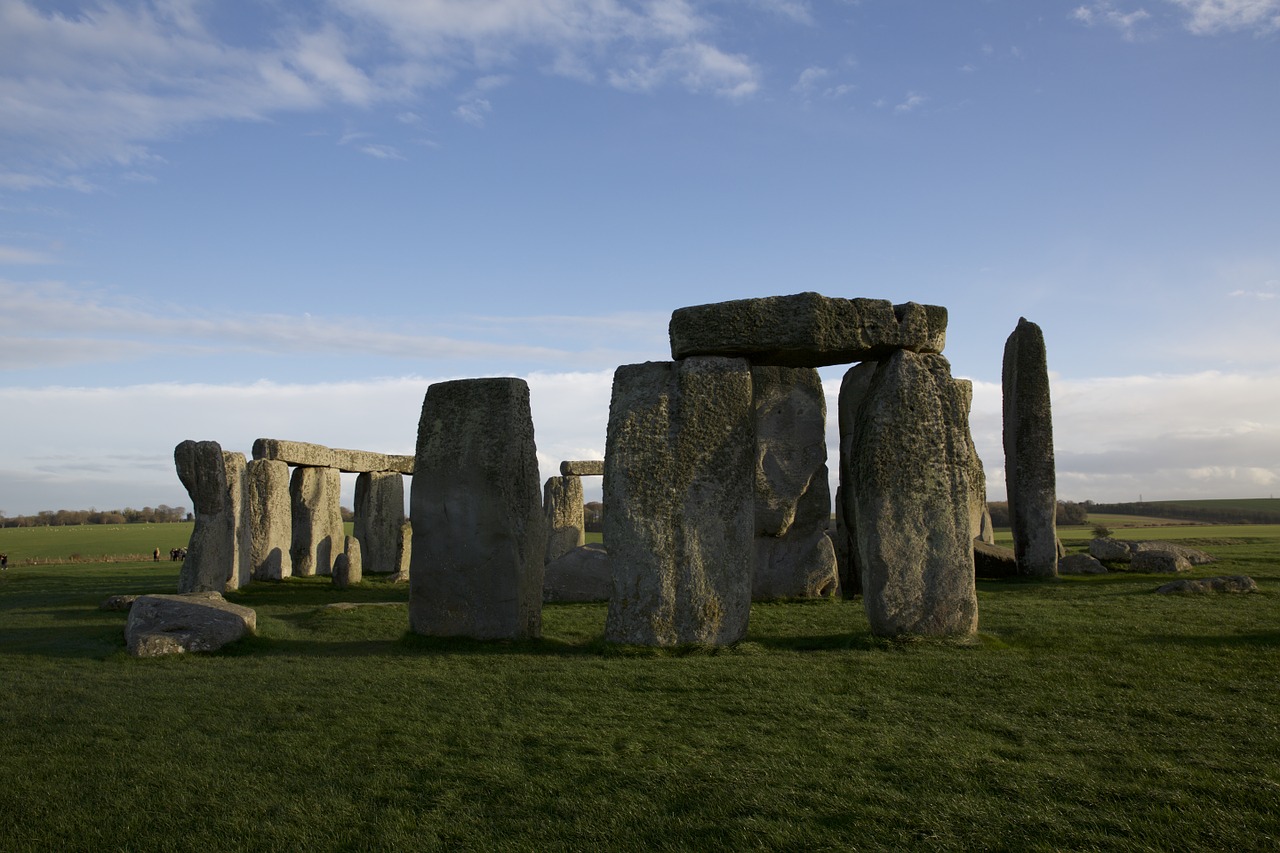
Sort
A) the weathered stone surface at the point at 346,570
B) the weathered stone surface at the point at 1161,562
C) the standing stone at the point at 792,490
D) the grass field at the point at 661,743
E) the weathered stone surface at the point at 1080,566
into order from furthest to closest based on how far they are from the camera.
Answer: the weathered stone surface at the point at 346,570, the weathered stone surface at the point at 1080,566, the weathered stone surface at the point at 1161,562, the standing stone at the point at 792,490, the grass field at the point at 661,743

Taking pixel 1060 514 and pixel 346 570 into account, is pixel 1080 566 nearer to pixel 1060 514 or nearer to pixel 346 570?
pixel 346 570

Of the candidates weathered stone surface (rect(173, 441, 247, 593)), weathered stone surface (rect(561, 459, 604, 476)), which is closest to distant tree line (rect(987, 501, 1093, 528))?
weathered stone surface (rect(561, 459, 604, 476))

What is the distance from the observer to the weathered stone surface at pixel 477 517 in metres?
9.43

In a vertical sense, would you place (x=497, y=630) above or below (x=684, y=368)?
below

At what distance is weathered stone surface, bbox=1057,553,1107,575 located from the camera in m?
16.6

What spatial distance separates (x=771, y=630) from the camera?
1002 centimetres

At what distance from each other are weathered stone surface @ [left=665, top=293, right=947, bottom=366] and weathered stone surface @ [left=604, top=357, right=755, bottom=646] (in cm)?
28

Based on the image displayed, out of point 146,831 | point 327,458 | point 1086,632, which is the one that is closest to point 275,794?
point 146,831

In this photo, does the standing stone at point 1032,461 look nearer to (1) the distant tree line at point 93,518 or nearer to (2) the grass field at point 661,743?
(2) the grass field at point 661,743

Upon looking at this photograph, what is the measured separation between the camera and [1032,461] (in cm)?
1600

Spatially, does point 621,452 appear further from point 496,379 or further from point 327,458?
point 327,458

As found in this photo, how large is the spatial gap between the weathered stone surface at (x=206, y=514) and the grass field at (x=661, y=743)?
18.1 feet

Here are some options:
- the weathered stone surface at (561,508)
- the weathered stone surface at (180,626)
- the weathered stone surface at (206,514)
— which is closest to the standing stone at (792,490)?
the weathered stone surface at (180,626)

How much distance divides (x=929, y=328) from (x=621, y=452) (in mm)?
3140
